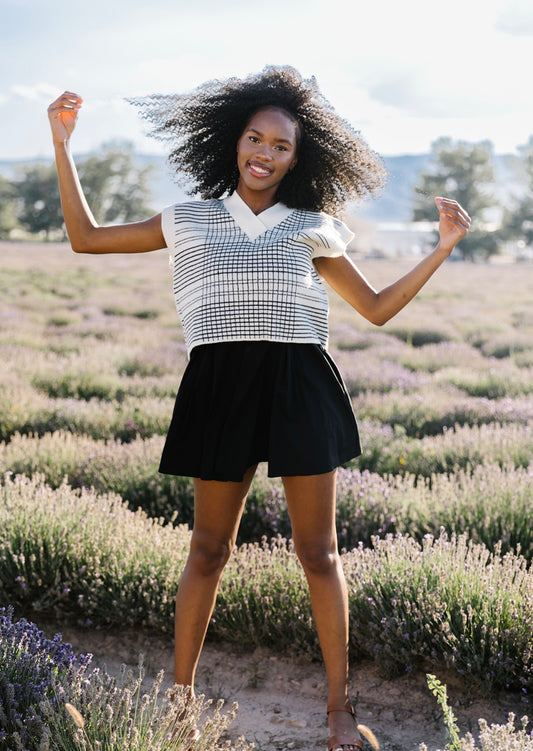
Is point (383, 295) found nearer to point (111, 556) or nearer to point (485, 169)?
point (111, 556)

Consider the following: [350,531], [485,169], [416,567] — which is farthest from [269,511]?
[485,169]

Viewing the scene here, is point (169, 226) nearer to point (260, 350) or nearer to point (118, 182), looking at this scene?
point (260, 350)

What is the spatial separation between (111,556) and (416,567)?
52.6 inches

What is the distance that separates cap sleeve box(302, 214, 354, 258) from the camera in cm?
259

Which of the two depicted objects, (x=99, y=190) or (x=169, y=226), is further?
(x=99, y=190)

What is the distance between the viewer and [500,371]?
994 centimetres

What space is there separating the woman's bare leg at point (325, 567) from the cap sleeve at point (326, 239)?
0.71 meters

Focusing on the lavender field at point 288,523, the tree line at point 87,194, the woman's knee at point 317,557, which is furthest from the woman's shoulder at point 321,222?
the tree line at point 87,194

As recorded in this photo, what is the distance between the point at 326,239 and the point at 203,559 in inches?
42.6

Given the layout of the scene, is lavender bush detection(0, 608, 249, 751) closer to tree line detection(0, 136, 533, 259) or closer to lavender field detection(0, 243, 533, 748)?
lavender field detection(0, 243, 533, 748)

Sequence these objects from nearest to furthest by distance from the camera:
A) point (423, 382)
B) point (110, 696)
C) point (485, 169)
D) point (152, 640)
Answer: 1. point (110, 696)
2. point (152, 640)
3. point (423, 382)
4. point (485, 169)

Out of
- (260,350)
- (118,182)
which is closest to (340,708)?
(260,350)

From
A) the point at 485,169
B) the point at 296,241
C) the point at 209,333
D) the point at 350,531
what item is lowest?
the point at 350,531

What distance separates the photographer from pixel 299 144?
2857 mm
